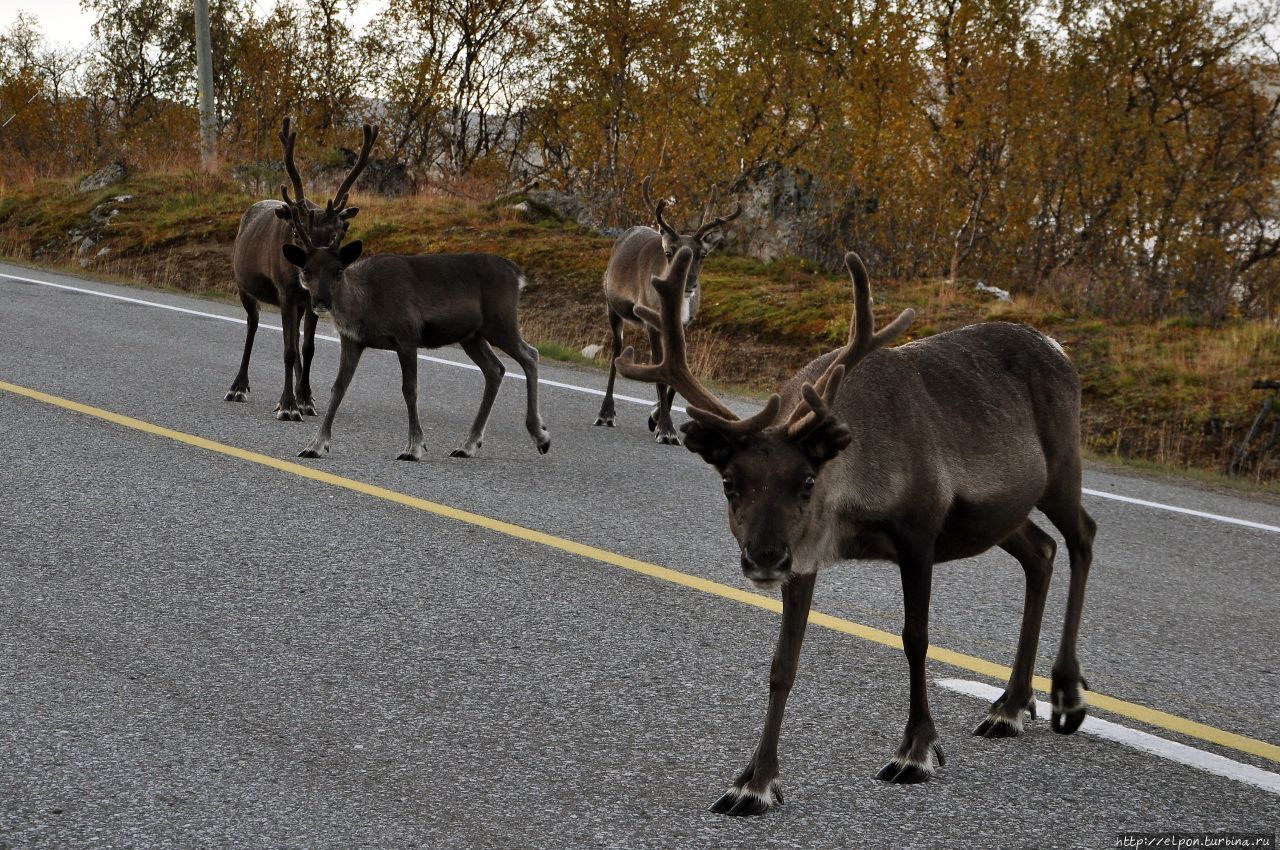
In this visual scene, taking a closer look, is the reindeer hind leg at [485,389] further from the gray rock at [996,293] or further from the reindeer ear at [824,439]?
the gray rock at [996,293]

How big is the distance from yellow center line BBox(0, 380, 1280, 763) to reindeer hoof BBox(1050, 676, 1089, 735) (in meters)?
0.31

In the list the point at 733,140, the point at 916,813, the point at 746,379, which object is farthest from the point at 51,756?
the point at 733,140

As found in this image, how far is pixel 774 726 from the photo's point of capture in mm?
4039

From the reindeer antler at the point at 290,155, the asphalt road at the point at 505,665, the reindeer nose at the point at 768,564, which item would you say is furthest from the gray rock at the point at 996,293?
the reindeer nose at the point at 768,564

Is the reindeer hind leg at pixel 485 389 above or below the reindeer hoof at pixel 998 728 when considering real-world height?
above

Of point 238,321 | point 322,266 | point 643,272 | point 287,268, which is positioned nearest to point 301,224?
point 322,266

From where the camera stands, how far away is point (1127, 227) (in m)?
18.9

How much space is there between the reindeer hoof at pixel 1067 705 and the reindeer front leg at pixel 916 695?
0.66m

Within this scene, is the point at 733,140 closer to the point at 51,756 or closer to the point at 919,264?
the point at 919,264

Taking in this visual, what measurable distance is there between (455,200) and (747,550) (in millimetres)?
20852

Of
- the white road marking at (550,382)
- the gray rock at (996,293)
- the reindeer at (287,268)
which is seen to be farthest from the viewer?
the gray rock at (996,293)

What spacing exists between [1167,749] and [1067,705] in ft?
1.12

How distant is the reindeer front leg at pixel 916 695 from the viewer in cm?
416

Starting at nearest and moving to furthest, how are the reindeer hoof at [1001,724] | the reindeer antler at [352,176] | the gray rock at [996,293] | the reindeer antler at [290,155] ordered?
the reindeer hoof at [1001,724]
the reindeer antler at [352,176]
the reindeer antler at [290,155]
the gray rock at [996,293]
